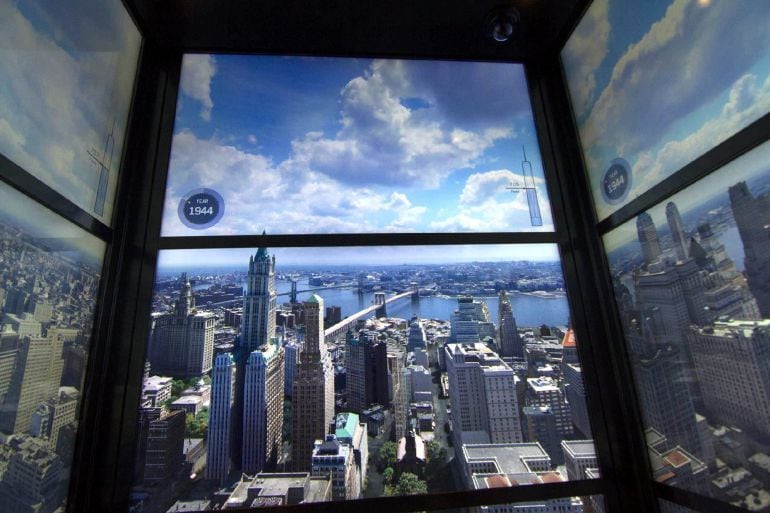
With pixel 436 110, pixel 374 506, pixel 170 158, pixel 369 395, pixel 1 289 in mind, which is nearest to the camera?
pixel 1 289

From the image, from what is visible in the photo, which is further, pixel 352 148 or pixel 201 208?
pixel 352 148

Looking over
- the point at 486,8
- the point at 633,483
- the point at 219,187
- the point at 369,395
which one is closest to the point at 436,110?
the point at 486,8

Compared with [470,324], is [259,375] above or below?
below

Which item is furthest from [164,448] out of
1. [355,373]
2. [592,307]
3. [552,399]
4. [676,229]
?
[676,229]

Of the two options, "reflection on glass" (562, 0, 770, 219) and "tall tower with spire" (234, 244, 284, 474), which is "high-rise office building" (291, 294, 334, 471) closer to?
"tall tower with spire" (234, 244, 284, 474)

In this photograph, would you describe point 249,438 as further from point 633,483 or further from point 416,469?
point 633,483

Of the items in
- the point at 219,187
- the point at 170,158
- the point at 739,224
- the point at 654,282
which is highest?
the point at 170,158

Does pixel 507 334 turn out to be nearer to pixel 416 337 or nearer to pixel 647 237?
pixel 416 337

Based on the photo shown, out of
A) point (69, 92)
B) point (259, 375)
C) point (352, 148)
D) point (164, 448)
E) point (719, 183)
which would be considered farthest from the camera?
point (352, 148)
